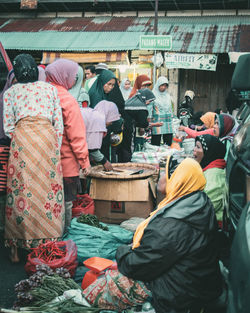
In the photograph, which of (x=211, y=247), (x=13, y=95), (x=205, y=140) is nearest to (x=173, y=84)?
(x=205, y=140)

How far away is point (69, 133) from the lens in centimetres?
425

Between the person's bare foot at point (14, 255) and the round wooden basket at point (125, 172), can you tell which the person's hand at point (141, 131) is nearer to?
the round wooden basket at point (125, 172)

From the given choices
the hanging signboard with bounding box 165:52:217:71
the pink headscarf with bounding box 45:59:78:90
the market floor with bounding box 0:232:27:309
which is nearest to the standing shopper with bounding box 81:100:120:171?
the pink headscarf with bounding box 45:59:78:90

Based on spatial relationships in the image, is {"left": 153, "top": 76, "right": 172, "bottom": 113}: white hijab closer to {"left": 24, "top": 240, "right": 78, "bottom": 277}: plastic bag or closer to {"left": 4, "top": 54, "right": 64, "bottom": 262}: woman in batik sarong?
{"left": 4, "top": 54, "right": 64, "bottom": 262}: woman in batik sarong

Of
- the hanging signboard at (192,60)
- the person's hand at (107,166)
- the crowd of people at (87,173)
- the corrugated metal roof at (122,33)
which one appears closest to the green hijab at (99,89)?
the crowd of people at (87,173)

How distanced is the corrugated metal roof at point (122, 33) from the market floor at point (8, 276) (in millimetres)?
10106

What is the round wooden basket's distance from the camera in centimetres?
482

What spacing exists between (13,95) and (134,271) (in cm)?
226

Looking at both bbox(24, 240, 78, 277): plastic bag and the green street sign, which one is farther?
the green street sign

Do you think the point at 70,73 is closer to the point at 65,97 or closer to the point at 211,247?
the point at 65,97

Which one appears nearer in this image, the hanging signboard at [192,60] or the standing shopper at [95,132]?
the standing shopper at [95,132]

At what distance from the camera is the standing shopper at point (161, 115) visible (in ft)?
30.4

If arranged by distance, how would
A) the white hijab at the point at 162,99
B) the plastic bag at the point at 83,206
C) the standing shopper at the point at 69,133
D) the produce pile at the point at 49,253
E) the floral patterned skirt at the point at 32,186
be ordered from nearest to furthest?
the produce pile at the point at 49,253, the floral patterned skirt at the point at 32,186, the standing shopper at the point at 69,133, the plastic bag at the point at 83,206, the white hijab at the point at 162,99

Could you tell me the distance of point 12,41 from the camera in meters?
14.7
